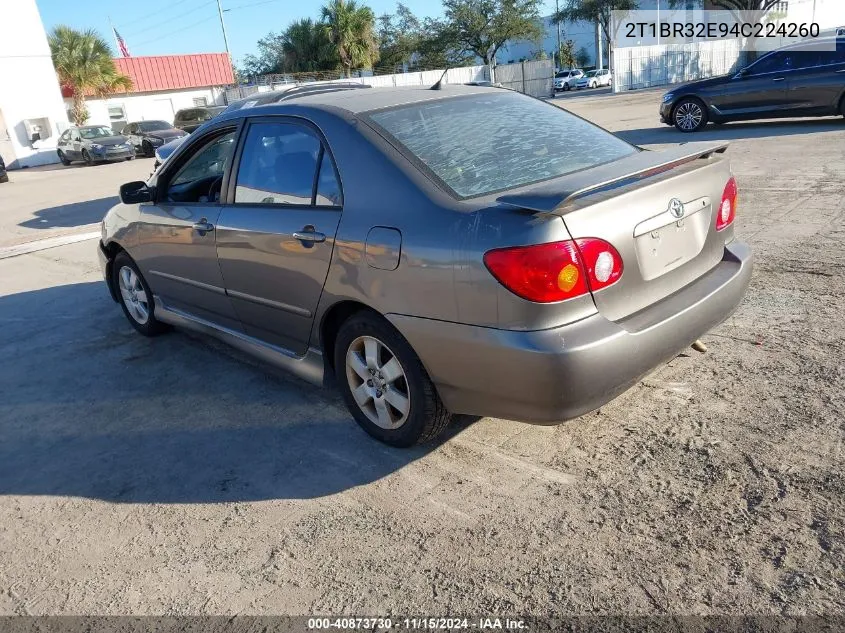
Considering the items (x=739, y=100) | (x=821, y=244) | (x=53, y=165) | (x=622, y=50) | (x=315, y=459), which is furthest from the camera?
(x=622, y=50)

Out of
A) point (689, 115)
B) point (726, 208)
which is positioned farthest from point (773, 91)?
point (726, 208)

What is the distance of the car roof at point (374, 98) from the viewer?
137 inches

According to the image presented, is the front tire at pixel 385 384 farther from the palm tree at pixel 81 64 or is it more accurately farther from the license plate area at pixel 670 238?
the palm tree at pixel 81 64

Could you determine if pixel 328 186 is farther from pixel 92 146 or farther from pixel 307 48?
pixel 307 48

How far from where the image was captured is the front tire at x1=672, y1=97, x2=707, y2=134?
1375cm

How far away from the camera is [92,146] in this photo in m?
25.3

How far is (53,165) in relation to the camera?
96.4 ft

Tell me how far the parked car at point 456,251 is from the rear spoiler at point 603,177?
0.04 ft

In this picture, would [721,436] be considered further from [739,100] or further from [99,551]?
[739,100]

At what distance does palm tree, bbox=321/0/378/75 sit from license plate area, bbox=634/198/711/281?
47.1 m

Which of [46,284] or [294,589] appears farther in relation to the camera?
[46,284]

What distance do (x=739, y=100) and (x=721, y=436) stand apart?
12.3 metres

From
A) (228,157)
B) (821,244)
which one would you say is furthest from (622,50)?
(228,157)

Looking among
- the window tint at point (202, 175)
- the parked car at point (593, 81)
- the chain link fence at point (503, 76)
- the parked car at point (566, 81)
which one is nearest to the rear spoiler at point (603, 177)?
the window tint at point (202, 175)
